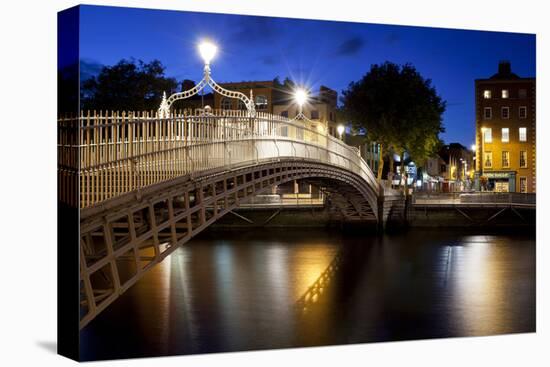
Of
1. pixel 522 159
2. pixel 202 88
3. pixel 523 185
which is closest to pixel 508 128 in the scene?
pixel 522 159

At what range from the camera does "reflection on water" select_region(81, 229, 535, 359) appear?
14.5 meters

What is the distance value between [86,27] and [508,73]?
26.5 ft

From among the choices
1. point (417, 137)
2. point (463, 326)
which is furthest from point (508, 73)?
point (417, 137)

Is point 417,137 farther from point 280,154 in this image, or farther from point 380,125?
point 280,154

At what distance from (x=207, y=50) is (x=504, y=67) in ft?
15.9

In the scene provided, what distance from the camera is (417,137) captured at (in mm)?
26719

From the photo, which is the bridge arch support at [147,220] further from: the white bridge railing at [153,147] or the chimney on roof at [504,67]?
the chimney on roof at [504,67]

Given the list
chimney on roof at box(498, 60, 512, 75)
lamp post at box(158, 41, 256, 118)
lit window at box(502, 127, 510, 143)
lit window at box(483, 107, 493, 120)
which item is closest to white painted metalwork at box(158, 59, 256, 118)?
lamp post at box(158, 41, 256, 118)

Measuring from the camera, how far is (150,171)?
11234mm

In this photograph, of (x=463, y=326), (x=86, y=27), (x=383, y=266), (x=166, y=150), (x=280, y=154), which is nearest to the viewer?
(x=86, y=27)

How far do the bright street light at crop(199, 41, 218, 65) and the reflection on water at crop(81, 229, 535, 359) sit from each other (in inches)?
167

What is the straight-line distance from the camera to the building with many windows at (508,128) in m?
15.6

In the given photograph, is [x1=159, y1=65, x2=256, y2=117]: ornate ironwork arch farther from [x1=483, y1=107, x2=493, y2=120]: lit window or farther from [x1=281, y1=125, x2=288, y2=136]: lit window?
[x1=483, y1=107, x2=493, y2=120]: lit window

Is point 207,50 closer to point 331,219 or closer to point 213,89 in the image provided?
point 213,89
